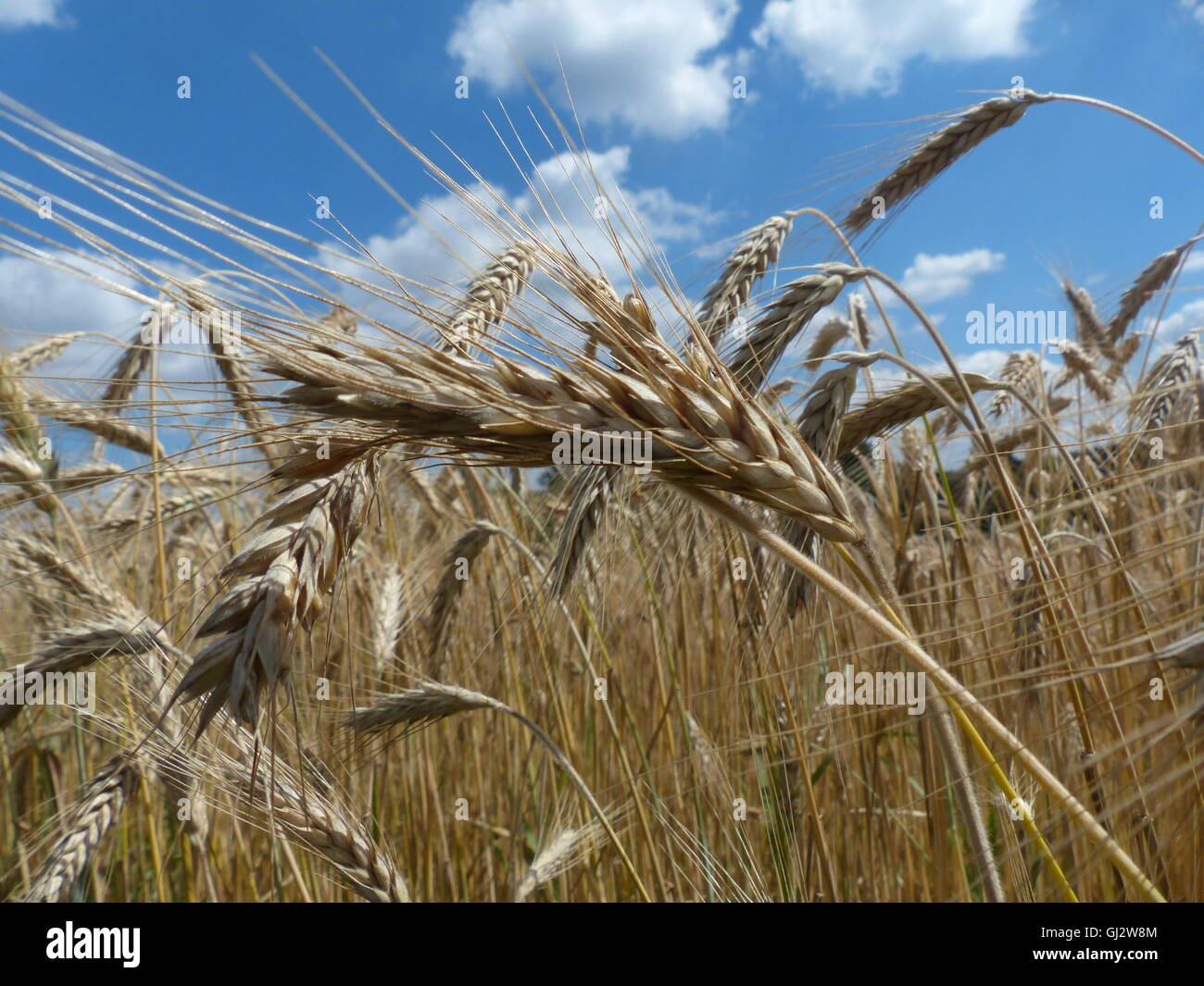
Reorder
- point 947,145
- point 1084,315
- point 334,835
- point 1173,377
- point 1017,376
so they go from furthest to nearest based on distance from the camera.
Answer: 1. point 1084,315
2. point 1017,376
3. point 1173,377
4. point 947,145
5. point 334,835

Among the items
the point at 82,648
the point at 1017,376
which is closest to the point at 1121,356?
the point at 1017,376

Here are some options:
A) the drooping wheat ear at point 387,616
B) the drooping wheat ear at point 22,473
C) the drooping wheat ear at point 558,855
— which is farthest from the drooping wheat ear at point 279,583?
the drooping wheat ear at point 22,473

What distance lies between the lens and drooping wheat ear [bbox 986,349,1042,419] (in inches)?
110

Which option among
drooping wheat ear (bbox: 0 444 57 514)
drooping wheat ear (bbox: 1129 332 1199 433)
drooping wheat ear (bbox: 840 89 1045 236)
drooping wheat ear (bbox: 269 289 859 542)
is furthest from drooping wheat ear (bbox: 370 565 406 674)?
drooping wheat ear (bbox: 1129 332 1199 433)

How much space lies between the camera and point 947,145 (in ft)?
6.62

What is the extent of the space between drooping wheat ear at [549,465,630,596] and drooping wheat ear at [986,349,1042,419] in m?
1.65

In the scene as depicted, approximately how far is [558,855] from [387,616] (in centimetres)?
89

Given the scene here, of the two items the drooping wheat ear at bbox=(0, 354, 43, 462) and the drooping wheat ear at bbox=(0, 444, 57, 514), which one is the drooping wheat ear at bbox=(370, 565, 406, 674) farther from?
the drooping wheat ear at bbox=(0, 354, 43, 462)

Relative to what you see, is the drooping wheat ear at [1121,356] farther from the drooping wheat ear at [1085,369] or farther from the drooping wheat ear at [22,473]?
the drooping wheat ear at [22,473]

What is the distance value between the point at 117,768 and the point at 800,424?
60.5 inches
